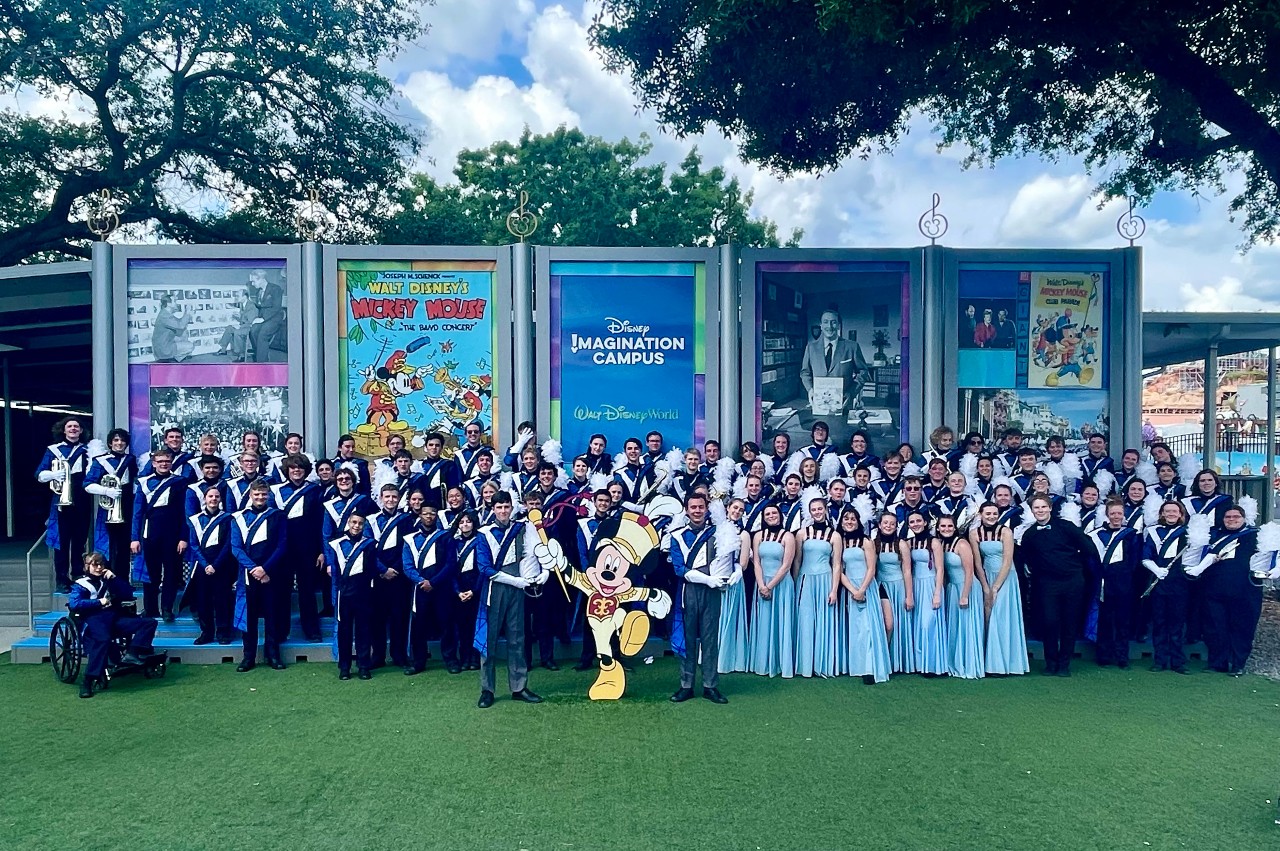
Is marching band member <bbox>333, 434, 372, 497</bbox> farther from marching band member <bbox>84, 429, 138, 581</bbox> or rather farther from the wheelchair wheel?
the wheelchair wheel

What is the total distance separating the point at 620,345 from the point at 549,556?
13.7 feet

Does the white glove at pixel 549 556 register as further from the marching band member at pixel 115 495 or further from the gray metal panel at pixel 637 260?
the marching band member at pixel 115 495

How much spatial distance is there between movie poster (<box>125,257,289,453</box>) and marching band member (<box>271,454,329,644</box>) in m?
1.78

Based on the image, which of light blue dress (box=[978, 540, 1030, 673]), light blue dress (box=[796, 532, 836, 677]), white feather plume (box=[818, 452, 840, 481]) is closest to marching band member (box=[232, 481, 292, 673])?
light blue dress (box=[796, 532, 836, 677])

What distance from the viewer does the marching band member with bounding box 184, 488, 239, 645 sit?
27.3 ft

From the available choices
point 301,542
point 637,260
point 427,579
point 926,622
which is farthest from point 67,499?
point 926,622

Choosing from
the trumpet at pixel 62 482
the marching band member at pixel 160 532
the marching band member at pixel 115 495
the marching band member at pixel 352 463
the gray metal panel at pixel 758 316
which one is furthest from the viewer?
the gray metal panel at pixel 758 316

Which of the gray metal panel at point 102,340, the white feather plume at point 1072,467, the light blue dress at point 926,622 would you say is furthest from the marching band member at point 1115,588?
the gray metal panel at point 102,340

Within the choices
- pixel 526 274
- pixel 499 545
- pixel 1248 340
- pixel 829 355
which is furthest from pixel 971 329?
pixel 499 545

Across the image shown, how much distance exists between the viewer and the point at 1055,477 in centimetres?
976

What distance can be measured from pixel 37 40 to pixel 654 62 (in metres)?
12.1

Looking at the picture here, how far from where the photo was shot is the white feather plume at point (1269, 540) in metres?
8.13

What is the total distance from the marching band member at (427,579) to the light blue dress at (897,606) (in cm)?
414

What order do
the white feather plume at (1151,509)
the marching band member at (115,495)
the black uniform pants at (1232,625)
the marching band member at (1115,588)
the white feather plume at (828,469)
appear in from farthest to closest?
the white feather plume at (828,469) < the marching band member at (115,495) < the white feather plume at (1151,509) < the marching band member at (1115,588) < the black uniform pants at (1232,625)
